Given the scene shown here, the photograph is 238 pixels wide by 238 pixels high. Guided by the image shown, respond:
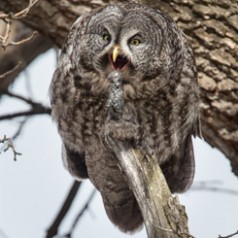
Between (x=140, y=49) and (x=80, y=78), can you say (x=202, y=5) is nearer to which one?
(x=140, y=49)

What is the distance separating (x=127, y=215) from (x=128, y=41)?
3.46 feet

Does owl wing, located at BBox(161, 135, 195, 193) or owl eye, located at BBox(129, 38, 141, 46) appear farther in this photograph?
owl wing, located at BBox(161, 135, 195, 193)

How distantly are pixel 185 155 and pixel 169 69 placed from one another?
606mm

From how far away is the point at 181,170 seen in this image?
4.52 m

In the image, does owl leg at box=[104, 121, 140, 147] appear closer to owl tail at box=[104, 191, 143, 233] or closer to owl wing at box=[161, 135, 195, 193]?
owl wing at box=[161, 135, 195, 193]

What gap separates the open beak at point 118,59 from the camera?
3824 mm

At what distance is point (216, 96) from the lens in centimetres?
409

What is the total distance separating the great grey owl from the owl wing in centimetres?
12

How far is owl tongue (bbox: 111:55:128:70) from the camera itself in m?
3.88

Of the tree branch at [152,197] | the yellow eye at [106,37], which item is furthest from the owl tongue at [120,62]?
the tree branch at [152,197]

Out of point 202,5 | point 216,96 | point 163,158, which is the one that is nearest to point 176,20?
point 202,5

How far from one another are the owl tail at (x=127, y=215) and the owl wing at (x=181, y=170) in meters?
0.22

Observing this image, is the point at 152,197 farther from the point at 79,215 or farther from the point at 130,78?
the point at 79,215

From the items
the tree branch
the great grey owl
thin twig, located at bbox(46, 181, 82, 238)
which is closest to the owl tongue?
the great grey owl
